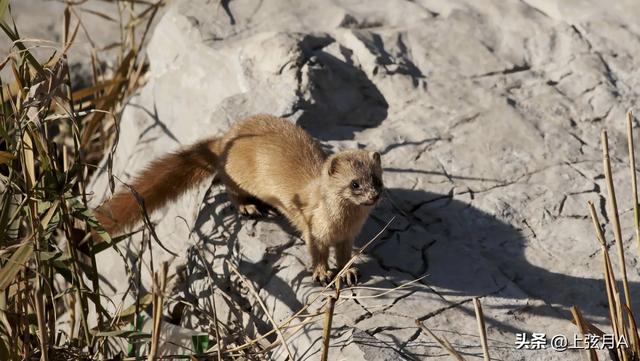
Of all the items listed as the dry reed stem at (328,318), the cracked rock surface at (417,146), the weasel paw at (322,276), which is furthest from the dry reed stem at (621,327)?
the weasel paw at (322,276)

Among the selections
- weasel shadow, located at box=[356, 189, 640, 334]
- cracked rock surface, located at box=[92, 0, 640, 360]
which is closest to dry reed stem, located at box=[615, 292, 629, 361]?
cracked rock surface, located at box=[92, 0, 640, 360]

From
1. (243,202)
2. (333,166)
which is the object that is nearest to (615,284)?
(333,166)

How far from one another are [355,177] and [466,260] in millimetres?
650

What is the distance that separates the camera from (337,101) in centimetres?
461

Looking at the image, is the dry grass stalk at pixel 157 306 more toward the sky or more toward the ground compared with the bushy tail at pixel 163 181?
more toward the sky

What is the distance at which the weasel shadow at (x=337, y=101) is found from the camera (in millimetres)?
4508

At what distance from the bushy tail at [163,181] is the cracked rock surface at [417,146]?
166mm

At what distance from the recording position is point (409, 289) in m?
3.46

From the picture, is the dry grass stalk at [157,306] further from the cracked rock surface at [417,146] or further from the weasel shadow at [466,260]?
the weasel shadow at [466,260]

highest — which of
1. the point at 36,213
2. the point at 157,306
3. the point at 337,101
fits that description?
the point at 36,213

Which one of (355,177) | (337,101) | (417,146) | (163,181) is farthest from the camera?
(337,101)

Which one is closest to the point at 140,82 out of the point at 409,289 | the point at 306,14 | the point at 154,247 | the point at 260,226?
the point at 306,14

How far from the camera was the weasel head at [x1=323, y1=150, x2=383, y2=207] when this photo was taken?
11.5 feet

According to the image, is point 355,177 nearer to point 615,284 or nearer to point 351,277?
point 351,277
